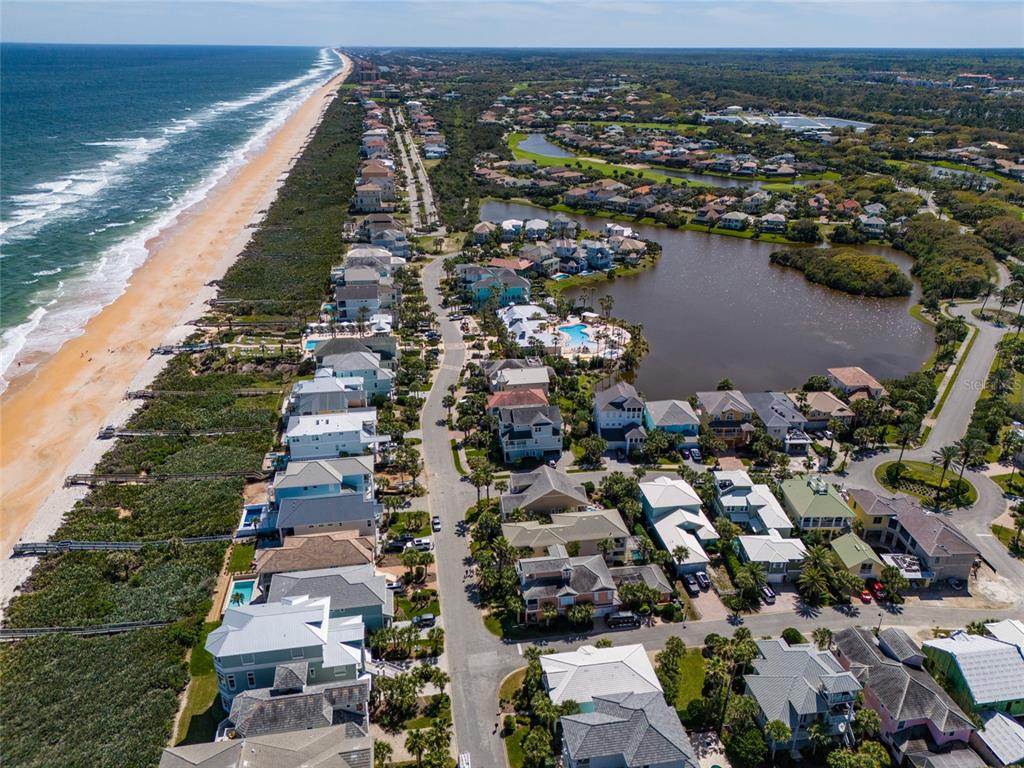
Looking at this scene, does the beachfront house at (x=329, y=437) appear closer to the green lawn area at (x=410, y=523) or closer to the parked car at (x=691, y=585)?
the green lawn area at (x=410, y=523)

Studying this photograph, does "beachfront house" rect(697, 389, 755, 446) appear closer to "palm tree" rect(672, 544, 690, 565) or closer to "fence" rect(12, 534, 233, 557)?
"palm tree" rect(672, 544, 690, 565)

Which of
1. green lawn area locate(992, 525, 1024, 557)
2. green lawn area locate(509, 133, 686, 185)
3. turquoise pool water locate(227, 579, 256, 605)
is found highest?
green lawn area locate(509, 133, 686, 185)

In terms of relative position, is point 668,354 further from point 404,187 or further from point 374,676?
point 404,187

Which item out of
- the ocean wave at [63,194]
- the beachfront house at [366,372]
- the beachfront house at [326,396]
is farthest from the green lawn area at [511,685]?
the ocean wave at [63,194]

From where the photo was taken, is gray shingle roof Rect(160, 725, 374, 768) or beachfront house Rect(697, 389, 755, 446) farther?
beachfront house Rect(697, 389, 755, 446)

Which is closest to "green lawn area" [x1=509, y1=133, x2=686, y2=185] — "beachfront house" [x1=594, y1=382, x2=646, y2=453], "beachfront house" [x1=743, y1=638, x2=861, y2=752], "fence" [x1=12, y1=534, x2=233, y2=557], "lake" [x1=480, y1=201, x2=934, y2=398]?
"lake" [x1=480, y1=201, x2=934, y2=398]

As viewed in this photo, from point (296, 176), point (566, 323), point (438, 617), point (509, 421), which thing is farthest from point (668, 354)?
point (296, 176)
